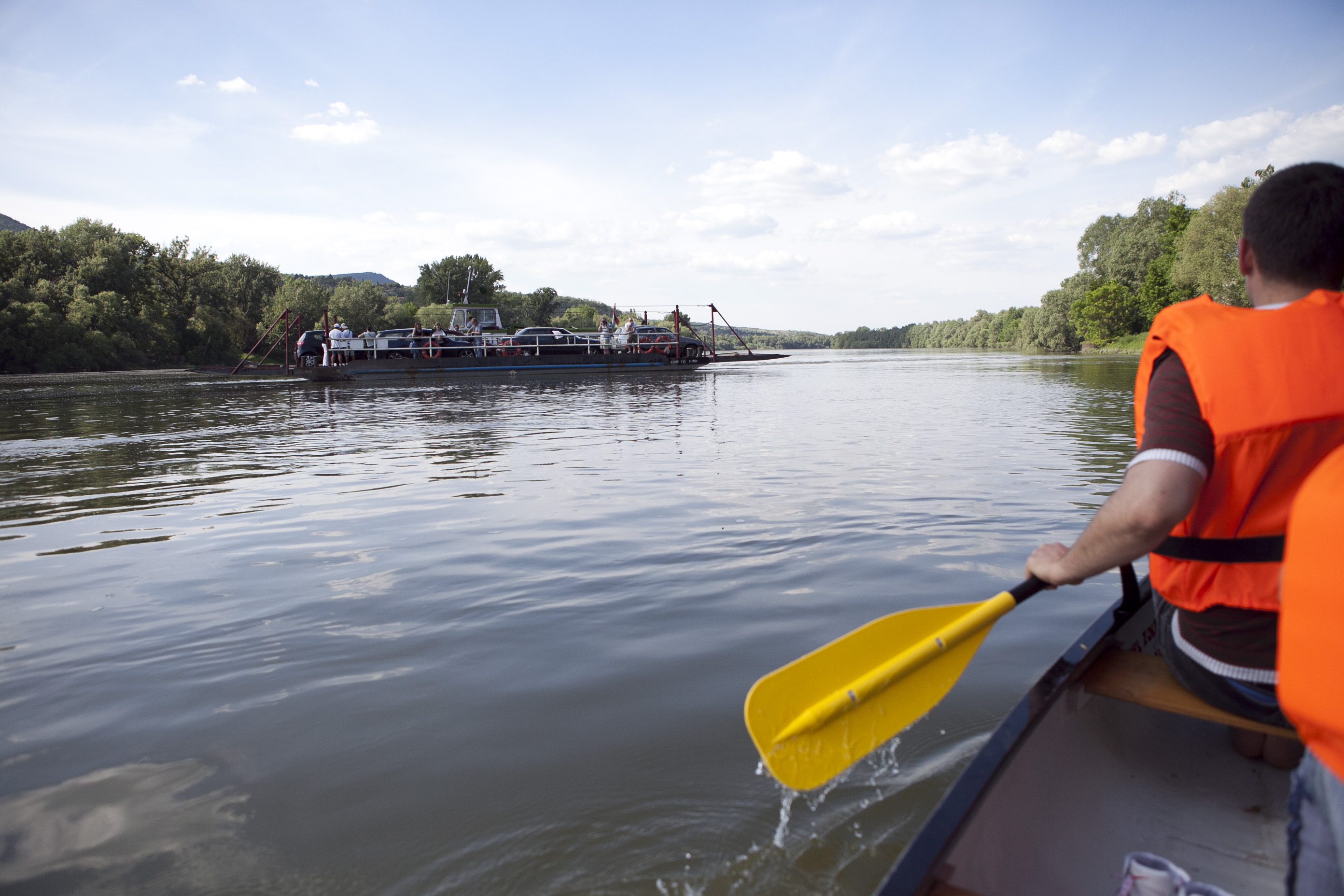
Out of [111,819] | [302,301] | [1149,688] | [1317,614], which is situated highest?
[302,301]

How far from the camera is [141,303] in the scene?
61.6m

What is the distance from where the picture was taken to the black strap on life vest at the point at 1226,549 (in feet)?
5.85

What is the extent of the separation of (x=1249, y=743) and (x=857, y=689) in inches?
44.8

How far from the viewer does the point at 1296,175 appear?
176 cm

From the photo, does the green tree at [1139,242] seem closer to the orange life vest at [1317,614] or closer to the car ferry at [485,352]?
the car ferry at [485,352]

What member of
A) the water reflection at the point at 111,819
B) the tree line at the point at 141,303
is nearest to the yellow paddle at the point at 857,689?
the water reflection at the point at 111,819

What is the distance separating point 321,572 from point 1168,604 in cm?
497

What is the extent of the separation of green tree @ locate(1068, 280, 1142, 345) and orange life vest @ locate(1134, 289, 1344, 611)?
76.1 metres

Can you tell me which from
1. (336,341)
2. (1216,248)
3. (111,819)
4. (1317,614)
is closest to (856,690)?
(1317,614)

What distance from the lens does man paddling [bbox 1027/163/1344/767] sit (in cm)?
165

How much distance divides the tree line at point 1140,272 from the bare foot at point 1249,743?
170 ft

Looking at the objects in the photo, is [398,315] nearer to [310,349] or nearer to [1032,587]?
[310,349]

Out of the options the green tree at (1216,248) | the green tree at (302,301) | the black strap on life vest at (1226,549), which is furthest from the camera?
the green tree at (302,301)

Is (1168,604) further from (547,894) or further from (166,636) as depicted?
(166,636)
